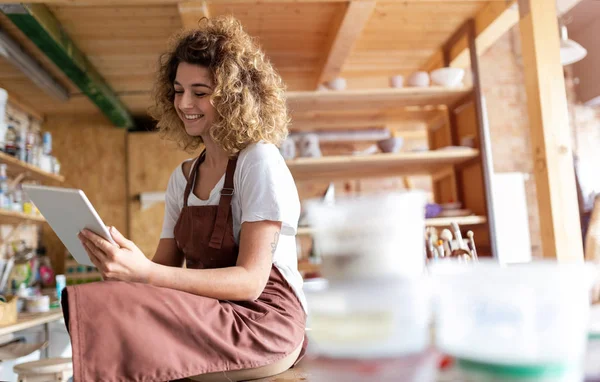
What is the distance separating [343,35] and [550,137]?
1.37 metres

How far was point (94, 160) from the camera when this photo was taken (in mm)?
5793

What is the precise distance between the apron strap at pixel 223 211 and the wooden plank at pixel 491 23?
249 centimetres

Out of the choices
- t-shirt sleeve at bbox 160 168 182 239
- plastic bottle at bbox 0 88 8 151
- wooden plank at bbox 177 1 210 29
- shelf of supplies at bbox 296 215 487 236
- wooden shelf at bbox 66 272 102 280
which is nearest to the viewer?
t-shirt sleeve at bbox 160 168 182 239

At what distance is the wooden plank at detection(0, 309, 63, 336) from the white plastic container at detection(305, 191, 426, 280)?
2.05 m

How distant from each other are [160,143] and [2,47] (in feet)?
7.89

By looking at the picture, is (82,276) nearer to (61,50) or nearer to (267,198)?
(61,50)

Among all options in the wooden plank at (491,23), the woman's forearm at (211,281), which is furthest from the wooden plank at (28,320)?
the wooden plank at (491,23)

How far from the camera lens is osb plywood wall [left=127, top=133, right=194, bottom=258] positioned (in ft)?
18.7

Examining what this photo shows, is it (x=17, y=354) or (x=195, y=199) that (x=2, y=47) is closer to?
(x=17, y=354)

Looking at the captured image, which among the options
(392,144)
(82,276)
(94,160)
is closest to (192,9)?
(392,144)

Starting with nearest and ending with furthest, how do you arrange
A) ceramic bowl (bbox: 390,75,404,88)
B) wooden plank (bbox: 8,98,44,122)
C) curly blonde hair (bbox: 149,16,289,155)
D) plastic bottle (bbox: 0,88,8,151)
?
curly blonde hair (bbox: 149,16,289,155)
plastic bottle (bbox: 0,88,8,151)
ceramic bowl (bbox: 390,75,404,88)
wooden plank (bbox: 8,98,44,122)

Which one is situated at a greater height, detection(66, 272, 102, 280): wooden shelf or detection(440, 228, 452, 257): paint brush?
detection(440, 228, 452, 257): paint brush

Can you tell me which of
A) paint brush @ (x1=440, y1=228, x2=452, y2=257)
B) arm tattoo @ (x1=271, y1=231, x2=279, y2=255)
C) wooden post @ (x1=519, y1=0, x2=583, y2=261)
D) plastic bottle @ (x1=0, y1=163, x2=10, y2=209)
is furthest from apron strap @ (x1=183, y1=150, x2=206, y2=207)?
plastic bottle @ (x1=0, y1=163, x2=10, y2=209)

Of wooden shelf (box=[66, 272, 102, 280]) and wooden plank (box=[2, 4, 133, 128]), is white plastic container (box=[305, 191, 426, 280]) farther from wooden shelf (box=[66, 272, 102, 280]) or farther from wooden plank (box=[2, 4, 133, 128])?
wooden shelf (box=[66, 272, 102, 280])
